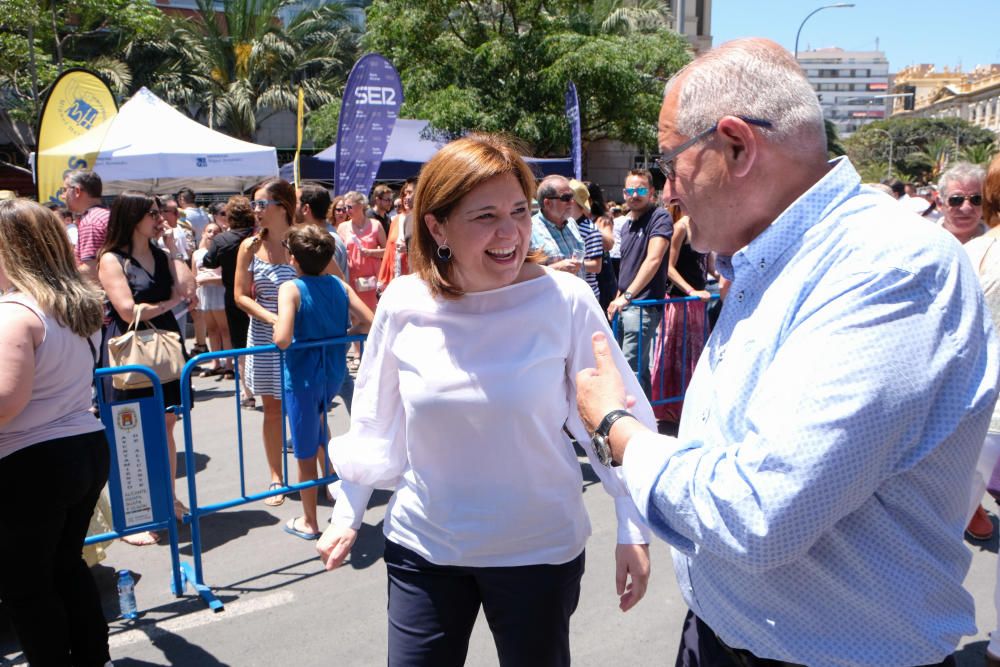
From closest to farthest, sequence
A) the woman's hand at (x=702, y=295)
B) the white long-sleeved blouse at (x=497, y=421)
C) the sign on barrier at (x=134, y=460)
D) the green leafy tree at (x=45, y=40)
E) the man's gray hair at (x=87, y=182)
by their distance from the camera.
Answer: the white long-sleeved blouse at (x=497, y=421) < the sign on barrier at (x=134, y=460) < the man's gray hair at (x=87, y=182) < the woman's hand at (x=702, y=295) < the green leafy tree at (x=45, y=40)

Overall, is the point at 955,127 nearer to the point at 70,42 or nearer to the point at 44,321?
the point at 70,42

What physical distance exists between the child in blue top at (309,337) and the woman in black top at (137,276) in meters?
0.73

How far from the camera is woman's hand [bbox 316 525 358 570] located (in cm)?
227

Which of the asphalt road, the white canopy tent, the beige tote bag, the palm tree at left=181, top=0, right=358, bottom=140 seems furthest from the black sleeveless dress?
the palm tree at left=181, top=0, right=358, bottom=140

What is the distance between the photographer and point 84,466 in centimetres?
284

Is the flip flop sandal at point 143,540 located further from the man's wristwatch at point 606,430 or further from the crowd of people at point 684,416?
the man's wristwatch at point 606,430

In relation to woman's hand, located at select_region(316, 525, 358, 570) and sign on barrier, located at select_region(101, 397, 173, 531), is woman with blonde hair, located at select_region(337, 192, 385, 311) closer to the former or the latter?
sign on barrier, located at select_region(101, 397, 173, 531)

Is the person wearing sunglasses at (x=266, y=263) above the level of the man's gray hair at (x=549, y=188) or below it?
below

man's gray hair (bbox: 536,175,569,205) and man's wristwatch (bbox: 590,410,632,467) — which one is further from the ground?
man's gray hair (bbox: 536,175,569,205)

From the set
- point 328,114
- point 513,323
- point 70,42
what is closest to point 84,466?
point 513,323

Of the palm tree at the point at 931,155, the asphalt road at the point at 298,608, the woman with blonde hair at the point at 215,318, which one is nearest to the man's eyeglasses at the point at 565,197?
the asphalt road at the point at 298,608

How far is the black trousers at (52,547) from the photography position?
2.70 metres

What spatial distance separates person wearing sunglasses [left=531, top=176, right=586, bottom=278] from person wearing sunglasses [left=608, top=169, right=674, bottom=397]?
577mm

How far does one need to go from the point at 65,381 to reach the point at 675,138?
7.56 feet
